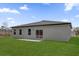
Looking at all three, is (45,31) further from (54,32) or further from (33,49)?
(33,49)

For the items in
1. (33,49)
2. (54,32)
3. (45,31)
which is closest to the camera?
(33,49)

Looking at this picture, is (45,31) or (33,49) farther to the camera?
(45,31)

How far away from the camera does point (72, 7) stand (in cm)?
745

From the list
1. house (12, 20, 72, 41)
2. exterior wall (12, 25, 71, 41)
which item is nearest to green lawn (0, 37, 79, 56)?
exterior wall (12, 25, 71, 41)

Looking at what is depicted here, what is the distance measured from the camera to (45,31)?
385 inches

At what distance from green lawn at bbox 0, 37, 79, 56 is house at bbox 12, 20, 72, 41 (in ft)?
2.64

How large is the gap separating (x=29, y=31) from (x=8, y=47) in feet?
9.12

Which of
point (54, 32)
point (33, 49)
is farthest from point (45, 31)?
point (33, 49)

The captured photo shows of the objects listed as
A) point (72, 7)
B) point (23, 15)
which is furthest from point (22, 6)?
point (72, 7)

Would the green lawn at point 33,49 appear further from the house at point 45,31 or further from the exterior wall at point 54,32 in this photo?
the house at point 45,31

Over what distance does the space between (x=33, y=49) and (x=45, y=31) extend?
8.65 feet

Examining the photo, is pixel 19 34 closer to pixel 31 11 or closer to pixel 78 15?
pixel 31 11

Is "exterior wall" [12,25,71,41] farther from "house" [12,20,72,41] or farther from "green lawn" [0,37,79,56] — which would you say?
"green lawn" [0,37,79,56]

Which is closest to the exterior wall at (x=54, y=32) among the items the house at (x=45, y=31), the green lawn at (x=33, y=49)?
the house at (x=45, y=31)
